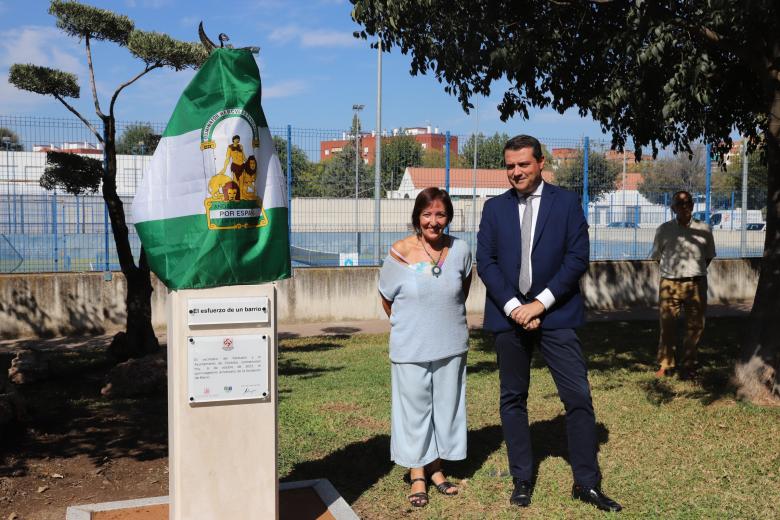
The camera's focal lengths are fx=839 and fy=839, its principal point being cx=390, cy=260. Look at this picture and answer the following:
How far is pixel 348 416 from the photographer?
6930 mm

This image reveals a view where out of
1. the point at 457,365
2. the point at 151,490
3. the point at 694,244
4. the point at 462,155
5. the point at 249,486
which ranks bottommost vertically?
A: the point at 151,490

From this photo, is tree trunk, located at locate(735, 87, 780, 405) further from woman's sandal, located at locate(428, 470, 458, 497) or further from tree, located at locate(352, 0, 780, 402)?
woman's sandal, located at locate(428, 470, 458, 497)

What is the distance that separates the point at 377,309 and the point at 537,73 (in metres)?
5.78

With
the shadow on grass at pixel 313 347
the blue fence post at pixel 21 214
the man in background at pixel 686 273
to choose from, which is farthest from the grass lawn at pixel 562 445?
the blue fence post at pixel 21 214

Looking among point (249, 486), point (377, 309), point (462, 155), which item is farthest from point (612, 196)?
point (249, 486)

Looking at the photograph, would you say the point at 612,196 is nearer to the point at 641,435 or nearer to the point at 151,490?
the point at 641,435

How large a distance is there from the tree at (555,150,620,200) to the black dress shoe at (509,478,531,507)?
35.0 ft

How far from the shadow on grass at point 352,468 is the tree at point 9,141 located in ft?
25.5

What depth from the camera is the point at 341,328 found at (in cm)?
1273

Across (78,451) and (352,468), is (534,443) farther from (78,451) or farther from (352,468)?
(78,451)

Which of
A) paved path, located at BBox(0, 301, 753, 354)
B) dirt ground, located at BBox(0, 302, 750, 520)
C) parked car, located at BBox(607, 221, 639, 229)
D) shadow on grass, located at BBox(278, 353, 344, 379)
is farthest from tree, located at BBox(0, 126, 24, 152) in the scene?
parked car, located at BBox(607, 221, 639, 229)

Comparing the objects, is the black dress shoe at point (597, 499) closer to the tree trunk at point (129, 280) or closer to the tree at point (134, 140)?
the tree trunk at point (129, 280)

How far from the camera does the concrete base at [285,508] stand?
452 centimetres

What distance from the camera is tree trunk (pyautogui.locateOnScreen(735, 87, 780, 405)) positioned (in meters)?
6.98
